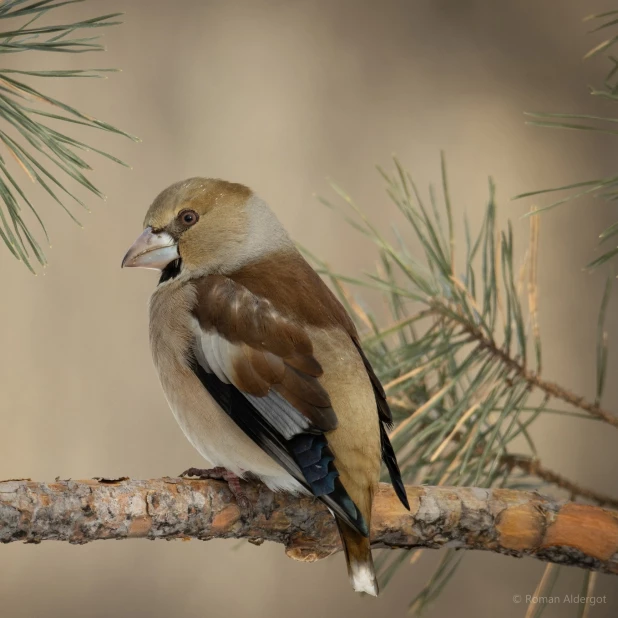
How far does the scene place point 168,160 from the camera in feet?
7.23

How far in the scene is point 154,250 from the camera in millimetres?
1295

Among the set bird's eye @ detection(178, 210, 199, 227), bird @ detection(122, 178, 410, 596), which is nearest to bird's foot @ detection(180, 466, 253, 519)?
bird @ detection(122, 178, 410, 596)

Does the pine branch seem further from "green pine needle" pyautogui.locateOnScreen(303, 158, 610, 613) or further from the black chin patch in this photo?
the black chin patch

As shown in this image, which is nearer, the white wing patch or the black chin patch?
the white wing patch

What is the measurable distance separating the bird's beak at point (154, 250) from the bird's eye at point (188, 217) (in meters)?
0.03

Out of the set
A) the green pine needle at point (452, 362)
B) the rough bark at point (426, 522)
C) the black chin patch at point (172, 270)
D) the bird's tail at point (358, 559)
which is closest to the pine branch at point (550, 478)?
the green pine needle at point (452, 362)

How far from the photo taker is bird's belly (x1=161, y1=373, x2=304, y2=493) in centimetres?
109

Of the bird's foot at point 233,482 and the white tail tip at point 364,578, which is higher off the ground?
the bird's foot at point 233,482

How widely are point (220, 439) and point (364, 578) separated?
0.24 metres

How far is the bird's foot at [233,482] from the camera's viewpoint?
1062 millimetres

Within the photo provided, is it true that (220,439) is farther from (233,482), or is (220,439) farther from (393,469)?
(393,469)

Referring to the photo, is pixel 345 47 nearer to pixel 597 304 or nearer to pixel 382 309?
pixel 382 309

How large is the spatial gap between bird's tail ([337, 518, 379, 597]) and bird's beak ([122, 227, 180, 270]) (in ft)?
1.56

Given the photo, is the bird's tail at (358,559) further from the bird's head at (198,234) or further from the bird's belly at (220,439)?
the bird's head at (198,234)
